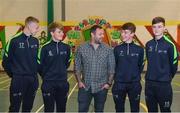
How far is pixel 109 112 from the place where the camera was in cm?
821

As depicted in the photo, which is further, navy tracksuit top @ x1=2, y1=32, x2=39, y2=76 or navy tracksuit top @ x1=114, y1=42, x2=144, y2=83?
navy tracksuit top @ x1=2, y1=32, x2=39, y2=76

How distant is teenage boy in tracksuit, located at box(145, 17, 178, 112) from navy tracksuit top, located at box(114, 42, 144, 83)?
21 cm

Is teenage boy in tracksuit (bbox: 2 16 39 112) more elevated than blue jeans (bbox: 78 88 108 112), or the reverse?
teenage boy in tracksuit (bbox: 2 16 39 112)

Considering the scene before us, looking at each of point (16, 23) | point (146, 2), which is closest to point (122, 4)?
point (146, 2)

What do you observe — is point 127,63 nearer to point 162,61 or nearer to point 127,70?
point 127,70

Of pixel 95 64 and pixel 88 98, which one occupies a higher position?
pixel 95 64

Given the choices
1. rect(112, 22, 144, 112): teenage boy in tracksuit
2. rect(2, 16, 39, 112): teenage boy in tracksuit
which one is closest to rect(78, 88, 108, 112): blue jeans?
rect(112, 22, 144, 112): teenage boy in tracksuit

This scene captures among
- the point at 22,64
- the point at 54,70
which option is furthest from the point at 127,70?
the point at 22,64

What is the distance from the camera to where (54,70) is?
5832 mm

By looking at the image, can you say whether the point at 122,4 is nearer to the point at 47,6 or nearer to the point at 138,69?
the point at 47,6

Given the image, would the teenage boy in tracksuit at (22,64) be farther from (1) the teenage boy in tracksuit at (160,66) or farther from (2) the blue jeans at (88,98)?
(1) the teenage boy in tracksuit at (160,66)

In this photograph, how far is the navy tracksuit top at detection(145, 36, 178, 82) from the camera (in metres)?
5.74

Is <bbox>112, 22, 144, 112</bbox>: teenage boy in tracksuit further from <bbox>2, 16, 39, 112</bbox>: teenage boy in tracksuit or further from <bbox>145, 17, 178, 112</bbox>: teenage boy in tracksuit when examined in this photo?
<bbox>2, 16, 39, 112</bbox>: teenage boy in tracksuit

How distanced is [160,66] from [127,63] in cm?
50
